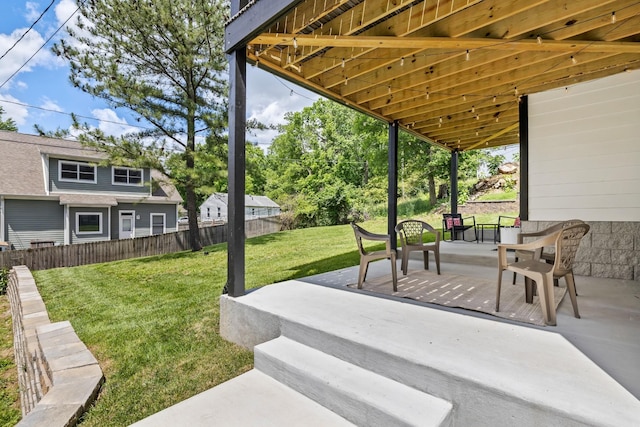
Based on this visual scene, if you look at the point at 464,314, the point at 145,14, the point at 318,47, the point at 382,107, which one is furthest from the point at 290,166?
the point at 464,314

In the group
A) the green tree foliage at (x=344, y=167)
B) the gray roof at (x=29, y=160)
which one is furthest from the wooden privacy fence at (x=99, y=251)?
the green tree foliage at (x=344, y=167)

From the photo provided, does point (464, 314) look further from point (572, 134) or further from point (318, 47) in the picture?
point (572, 134)

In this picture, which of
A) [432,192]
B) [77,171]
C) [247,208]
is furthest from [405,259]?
[247,208]

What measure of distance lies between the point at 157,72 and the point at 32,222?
858cm

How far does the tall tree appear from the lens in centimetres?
848

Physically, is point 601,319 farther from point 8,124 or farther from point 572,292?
point 8,124

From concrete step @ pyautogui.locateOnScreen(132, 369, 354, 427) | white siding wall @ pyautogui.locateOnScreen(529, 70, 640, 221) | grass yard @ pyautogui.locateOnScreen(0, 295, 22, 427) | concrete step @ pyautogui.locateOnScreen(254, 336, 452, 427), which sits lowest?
grass yard @ pyautogui.locateOnScreen(0, 295, 22, 427)

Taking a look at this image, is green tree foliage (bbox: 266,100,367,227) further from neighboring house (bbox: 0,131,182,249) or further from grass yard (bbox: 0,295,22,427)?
grass yard (bbox: 0,295,22,427)

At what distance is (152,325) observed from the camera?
3.53 metres

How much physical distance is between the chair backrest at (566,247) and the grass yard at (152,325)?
257 cm

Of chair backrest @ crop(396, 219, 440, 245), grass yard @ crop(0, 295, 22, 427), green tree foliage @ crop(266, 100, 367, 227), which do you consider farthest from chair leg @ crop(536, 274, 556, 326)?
green tree foliage @ crop(266, 100, 367, 227)

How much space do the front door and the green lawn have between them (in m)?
6.92

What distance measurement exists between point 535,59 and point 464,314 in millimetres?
3094

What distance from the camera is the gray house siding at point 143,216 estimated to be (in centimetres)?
1412
